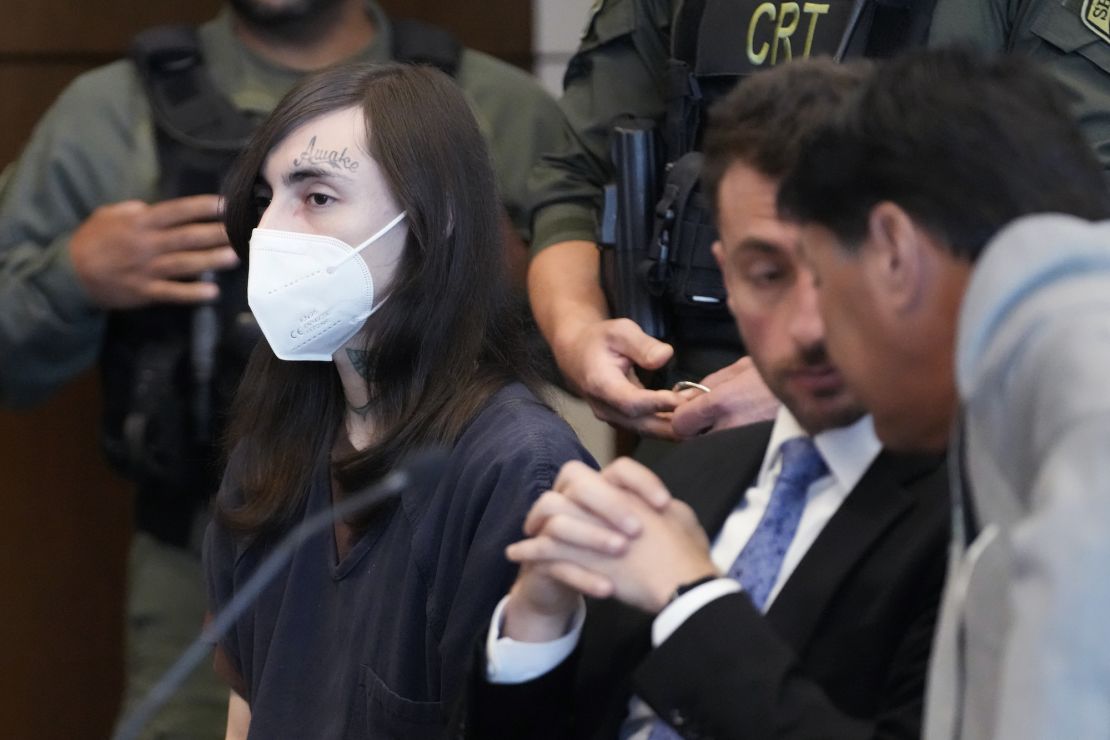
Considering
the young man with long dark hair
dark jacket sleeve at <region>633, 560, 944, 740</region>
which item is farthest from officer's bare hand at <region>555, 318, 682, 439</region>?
dark jacket sleeve at <region>633, 560, 944, 740</region>

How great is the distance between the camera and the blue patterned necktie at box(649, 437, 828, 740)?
4.04 feet

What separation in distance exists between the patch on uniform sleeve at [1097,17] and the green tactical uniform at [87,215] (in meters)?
0.95

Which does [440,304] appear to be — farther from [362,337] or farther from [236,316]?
[236,316]

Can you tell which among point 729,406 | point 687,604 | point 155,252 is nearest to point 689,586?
point 687,604

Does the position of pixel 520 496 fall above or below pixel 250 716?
above

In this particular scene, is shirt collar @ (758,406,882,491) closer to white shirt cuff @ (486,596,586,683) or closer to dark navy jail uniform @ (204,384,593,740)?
white shirt cuff @ (486,596,586,683)

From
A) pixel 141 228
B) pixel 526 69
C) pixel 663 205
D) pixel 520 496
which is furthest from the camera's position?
pixel 526 69

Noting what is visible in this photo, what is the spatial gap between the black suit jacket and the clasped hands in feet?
0.16

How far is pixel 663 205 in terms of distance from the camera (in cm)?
199

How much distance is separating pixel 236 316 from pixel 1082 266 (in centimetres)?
174

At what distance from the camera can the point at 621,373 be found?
1.92 metres

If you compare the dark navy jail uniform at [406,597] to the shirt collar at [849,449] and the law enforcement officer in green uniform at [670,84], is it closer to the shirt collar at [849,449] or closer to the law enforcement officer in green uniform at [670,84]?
the law enforcement officer in green uniform at [670,84]

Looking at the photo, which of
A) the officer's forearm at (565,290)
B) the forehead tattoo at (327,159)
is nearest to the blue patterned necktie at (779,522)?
the forehead tattoo at (327,159)

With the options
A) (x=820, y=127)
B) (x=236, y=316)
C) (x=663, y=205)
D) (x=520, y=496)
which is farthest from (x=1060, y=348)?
(x=236, y=316)
